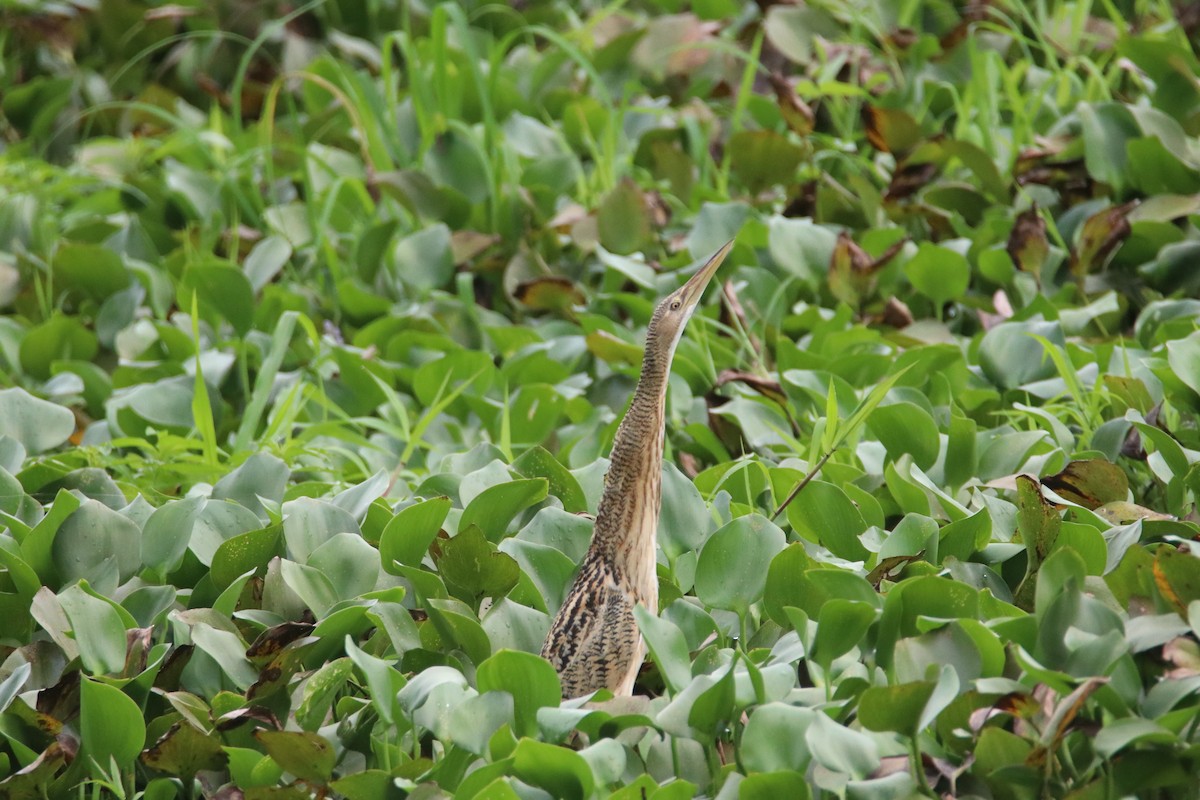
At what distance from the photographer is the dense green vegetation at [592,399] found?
2.13m

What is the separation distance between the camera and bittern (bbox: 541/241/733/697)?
235 centimetres

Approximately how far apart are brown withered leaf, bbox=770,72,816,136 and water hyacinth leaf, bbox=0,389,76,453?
2524 mm

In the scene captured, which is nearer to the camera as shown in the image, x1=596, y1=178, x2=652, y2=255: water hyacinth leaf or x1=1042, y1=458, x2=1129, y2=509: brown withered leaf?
x1=1042, y1=458, x2=1129, y2=509: brown withered leaf

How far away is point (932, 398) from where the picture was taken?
10.9ft

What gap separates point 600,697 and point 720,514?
769mm

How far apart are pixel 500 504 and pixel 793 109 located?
241 centimetres

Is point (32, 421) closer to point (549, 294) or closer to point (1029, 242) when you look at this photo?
point (549, 294)

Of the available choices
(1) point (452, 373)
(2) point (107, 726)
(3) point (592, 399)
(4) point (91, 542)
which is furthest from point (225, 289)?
(2) point (107, 726)

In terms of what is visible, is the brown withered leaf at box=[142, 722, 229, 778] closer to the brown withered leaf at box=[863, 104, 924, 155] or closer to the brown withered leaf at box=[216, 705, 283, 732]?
the brown withered leaf at box=[216, 705, 283, 732]

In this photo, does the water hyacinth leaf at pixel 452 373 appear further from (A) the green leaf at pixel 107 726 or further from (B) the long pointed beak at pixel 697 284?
(A) the green leaf at pixel 107 726

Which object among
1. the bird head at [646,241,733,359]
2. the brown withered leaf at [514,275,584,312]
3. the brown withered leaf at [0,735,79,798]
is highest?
the bird head at [646,241,733,359]

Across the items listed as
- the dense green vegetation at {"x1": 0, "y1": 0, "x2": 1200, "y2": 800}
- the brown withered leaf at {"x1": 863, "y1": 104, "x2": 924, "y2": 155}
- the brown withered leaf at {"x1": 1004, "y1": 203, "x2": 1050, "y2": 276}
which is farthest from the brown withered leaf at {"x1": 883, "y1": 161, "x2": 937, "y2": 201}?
the brown withered leaf at {"x1": 1004, "y1": 203, "x2": 1050, "y2": 276}

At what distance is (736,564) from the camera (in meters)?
2.53

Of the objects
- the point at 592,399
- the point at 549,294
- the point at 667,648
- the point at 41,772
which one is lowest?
the point at 592,399
